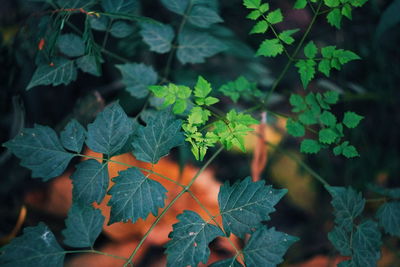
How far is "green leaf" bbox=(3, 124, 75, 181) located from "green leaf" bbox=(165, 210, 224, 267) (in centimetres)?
38

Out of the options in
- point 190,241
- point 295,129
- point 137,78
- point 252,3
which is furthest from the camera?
point 137,78

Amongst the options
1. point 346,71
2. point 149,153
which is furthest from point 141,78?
point 346,71

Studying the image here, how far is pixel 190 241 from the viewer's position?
95 centimetres

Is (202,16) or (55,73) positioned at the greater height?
(202,16)

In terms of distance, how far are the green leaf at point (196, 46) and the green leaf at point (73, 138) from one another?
0.50 meters

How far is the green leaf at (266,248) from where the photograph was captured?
38.2 inches

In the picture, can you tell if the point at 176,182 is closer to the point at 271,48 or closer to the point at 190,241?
the point at 190,241

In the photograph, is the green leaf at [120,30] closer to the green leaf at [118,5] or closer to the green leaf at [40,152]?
the green leaf at [118,5]

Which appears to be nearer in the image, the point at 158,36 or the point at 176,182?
the point at 176,182

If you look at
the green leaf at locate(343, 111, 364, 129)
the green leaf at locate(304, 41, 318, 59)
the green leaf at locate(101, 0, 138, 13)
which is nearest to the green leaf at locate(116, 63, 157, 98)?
the green leaf at locate(101, 0, 138, 13)

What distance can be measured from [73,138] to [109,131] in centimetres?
11

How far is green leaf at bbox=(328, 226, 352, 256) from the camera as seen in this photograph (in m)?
1.05

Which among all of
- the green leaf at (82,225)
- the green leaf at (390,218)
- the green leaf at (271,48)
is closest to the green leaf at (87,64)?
the green leaf at (82,225)

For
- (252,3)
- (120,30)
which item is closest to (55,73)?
(120,30)
